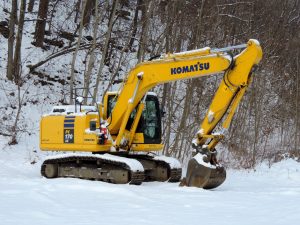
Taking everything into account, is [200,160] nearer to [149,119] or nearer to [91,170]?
[149,119]

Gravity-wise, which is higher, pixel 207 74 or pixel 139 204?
pixel 207 74

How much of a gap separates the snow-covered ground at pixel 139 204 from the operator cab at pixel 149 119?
1.21m

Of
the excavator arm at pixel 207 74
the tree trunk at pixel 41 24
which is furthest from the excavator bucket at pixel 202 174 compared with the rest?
the tree trunk at pixel 41 24

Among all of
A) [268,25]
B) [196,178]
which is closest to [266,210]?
[196,178]

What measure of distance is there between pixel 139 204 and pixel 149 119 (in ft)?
14.6

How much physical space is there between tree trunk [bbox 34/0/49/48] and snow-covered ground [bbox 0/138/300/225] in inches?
487

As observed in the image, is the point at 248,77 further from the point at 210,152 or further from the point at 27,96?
the point at 27,96

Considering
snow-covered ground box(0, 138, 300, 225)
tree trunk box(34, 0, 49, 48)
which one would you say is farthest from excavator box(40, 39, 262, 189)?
tree trunk box(34, 0, 49, 48)

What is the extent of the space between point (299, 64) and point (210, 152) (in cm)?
1941

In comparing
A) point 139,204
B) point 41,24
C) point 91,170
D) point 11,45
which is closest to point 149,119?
point 91,170

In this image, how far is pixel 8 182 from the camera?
11.0 metres

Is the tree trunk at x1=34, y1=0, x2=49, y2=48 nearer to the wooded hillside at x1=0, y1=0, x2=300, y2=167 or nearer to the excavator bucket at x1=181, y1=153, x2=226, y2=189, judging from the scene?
the wooded hillside at x1=0, y1=0, x2=300, y2=167

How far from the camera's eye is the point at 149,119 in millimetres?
12688

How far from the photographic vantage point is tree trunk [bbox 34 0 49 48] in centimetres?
2358
